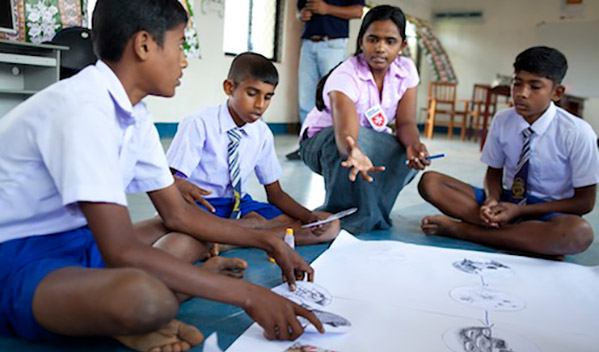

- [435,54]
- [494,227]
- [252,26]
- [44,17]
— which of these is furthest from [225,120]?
[435,54]

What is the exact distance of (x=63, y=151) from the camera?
2.49 feet

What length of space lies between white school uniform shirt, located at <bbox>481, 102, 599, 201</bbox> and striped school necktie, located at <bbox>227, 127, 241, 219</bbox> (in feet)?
3.39

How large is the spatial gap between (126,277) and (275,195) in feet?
3.33

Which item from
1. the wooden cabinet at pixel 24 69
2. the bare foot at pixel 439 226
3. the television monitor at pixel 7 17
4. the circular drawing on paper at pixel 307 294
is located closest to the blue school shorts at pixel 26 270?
the circular drawing on paper at pixel 307 294

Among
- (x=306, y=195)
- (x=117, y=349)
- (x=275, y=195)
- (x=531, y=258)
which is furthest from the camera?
(x=306, y=195)

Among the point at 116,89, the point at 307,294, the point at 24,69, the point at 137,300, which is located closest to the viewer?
the point at 137,300

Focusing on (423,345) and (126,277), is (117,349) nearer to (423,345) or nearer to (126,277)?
(126,277)

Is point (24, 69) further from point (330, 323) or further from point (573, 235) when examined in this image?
point (573, 235)

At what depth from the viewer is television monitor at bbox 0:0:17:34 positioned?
3133mm

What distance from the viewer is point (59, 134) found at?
2.53 ft

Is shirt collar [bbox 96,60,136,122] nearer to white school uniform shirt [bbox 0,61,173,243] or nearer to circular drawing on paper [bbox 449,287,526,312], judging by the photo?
white school uniform shirt [bbox 0,61,173,243]

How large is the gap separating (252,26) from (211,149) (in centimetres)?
435

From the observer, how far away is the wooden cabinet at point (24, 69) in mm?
3088

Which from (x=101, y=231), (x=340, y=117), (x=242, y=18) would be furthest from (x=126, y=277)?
(x=242, y=18)
